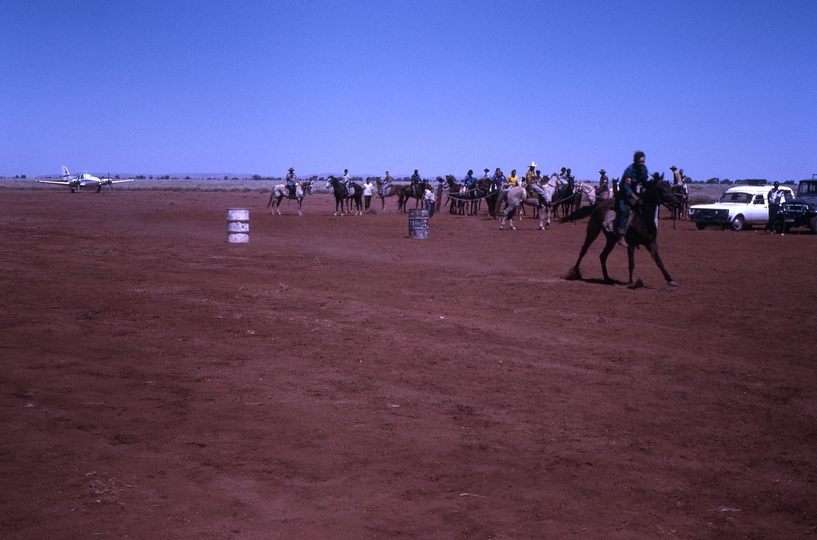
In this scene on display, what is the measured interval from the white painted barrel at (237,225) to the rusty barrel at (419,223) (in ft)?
18.6

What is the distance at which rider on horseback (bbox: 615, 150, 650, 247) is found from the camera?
13.4 meters

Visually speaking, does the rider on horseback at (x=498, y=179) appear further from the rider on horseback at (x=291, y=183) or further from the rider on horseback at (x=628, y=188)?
the rider on horseback at (x=628, y=188)

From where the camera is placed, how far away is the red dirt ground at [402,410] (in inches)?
188

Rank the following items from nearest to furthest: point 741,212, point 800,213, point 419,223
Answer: point 419,223 < point 800,213 < point 741,212

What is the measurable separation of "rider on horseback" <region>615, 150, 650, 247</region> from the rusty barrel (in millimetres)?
11470

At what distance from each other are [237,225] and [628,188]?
12033 millimetres

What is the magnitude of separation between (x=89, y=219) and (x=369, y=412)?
31.4 meters

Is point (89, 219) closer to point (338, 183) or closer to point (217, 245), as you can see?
point (338, 183)

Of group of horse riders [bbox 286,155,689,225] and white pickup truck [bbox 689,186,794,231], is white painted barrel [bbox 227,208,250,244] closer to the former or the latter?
group of horse riders [bbox 286,155,689,225]

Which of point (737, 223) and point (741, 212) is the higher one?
point (741, 212)

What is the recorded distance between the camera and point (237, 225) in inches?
853

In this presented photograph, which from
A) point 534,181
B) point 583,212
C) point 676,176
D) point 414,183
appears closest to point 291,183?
point 414,183

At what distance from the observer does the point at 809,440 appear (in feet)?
20.3

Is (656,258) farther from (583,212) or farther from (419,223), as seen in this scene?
(419,223)
